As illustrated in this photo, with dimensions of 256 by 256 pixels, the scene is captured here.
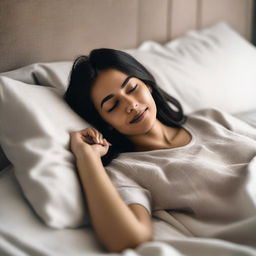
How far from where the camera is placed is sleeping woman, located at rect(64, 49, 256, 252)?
0.85 metres

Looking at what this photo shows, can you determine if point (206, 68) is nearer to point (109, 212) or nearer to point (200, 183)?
point (200, 183)

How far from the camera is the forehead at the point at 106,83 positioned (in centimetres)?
106

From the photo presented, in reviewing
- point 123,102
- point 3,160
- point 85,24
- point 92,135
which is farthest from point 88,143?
point 85,24

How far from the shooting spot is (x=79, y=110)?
1124 millimetres

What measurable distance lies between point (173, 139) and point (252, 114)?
0.42 meters

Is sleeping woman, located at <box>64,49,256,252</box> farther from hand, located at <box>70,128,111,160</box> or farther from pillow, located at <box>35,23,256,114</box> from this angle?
pillow, located at <box>35,23,256,114</box>

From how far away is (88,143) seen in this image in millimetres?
1034

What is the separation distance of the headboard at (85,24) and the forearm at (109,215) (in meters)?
0.48

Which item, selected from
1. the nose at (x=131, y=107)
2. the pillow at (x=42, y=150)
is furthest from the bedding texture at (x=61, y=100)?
the nose at (x=131, y=107)

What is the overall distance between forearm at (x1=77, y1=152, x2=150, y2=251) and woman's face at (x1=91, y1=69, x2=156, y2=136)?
194 mm

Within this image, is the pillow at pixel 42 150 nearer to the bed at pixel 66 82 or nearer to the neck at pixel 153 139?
the bed at pixel 66 82

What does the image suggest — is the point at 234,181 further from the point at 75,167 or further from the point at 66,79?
the point at 66,79

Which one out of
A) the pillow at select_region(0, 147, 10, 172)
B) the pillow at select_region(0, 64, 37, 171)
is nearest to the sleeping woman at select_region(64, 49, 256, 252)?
the pillow at select_region(0, 64, 37, 171)

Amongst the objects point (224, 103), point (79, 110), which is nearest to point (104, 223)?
point (79, 110)
